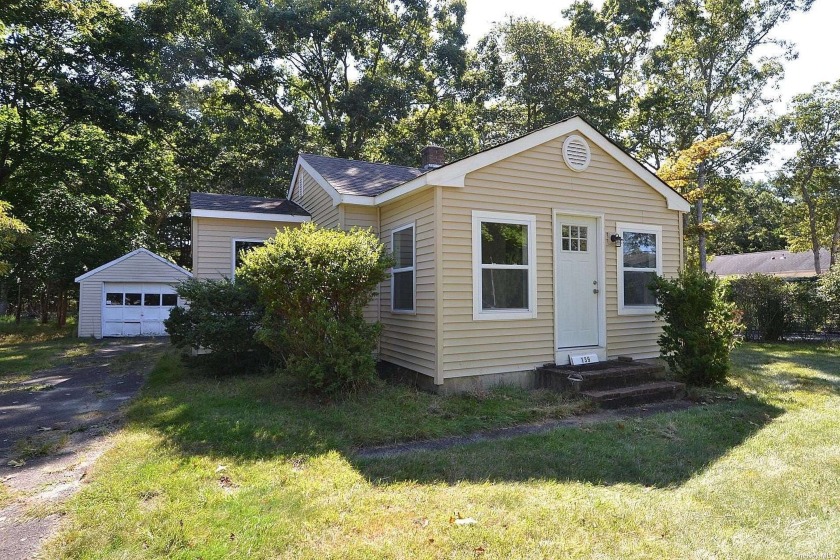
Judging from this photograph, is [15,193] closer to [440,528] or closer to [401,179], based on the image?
[401,179]

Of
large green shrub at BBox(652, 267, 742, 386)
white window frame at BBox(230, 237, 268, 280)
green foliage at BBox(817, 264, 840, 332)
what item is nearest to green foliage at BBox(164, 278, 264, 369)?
white window frame at BBox(230, 237, 268, 280)

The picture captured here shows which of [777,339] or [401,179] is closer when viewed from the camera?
[401,179]

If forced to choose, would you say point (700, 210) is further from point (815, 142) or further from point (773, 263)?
point (773, 263)

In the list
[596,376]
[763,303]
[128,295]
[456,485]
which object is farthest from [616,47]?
[456,485]

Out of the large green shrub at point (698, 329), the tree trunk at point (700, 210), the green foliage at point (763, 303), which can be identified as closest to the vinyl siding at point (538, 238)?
the large green shrub at point (698, 329)

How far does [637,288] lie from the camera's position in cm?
826

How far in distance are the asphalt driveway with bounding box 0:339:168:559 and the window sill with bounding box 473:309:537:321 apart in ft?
14.9

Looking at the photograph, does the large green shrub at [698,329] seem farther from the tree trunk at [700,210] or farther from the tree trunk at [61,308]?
the tree trunk at [61,308]

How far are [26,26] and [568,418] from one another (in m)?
19.6

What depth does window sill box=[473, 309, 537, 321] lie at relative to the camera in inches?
268

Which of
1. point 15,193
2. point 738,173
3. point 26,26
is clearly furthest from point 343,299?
point 738,173

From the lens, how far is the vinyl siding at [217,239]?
10086 mm

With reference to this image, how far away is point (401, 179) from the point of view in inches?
388

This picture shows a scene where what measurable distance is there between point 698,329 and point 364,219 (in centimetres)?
553
